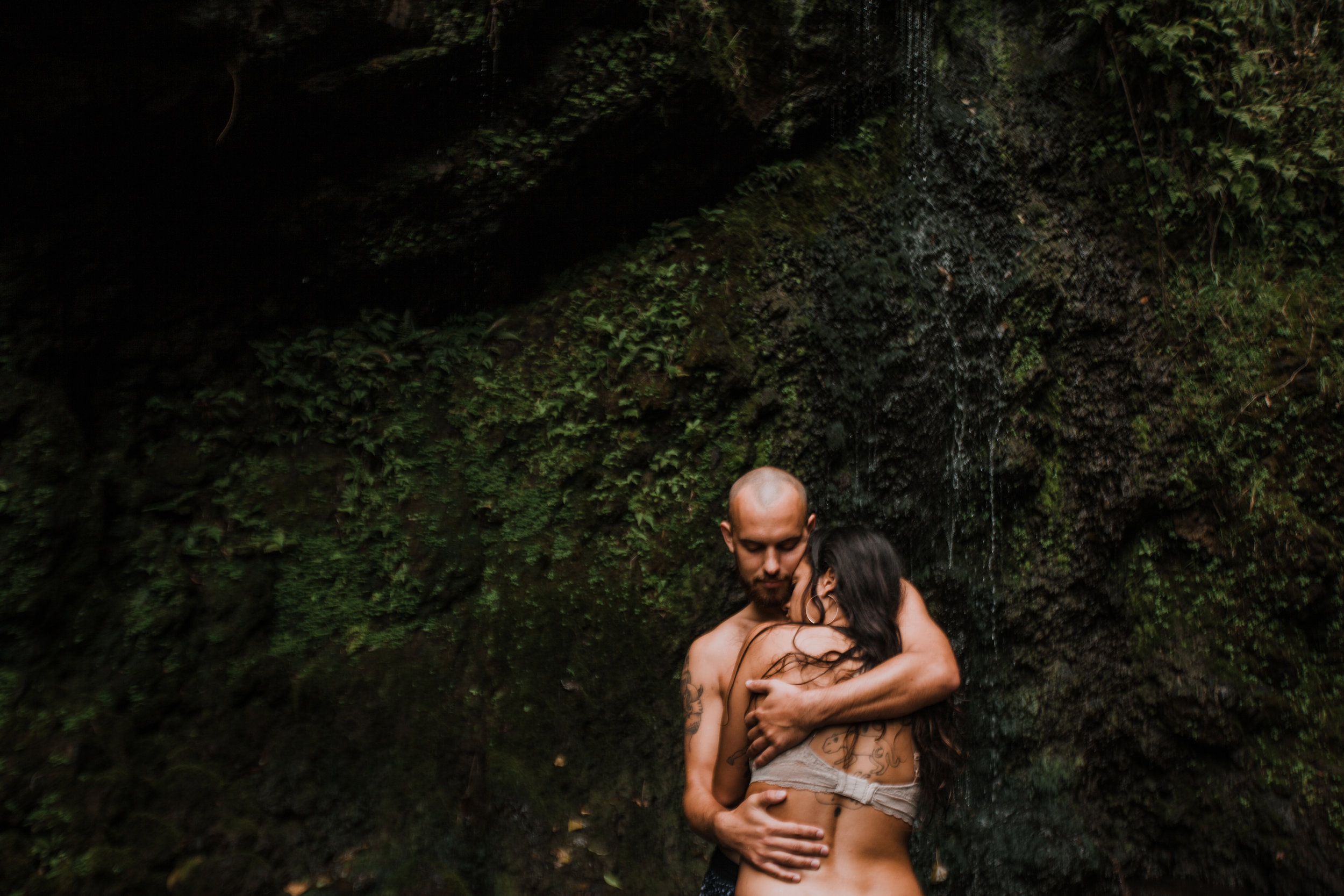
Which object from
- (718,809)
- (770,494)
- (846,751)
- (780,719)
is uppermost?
(770,494)

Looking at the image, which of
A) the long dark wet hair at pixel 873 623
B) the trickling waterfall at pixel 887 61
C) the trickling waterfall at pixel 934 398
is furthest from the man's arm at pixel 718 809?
the trickling waterfall at pixel 887 61

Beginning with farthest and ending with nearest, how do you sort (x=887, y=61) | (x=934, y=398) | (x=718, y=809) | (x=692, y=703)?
(x=887, y=61) < (x=934, y=398) < (x=692, y=703) < (x=718, y=809)

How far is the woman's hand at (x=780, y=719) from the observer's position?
2510 mm

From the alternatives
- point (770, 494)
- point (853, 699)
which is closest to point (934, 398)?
point (770, 494)

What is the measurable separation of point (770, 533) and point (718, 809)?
3.14 ft

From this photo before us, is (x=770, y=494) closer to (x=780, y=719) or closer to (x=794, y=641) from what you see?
(x=794, y=641)

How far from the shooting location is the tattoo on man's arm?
296 cm

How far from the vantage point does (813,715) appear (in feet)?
8.22

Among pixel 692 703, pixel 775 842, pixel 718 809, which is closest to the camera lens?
pixel 775 842

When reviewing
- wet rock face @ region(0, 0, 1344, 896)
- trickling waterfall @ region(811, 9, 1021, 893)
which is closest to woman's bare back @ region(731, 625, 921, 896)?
wet rock face @ region(0, 0, 1344, 896)

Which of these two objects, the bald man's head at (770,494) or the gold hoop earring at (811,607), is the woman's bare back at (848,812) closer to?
the gold hoop earring at (811,607)

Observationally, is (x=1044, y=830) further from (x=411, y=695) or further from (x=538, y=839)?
(x=411, y=695)

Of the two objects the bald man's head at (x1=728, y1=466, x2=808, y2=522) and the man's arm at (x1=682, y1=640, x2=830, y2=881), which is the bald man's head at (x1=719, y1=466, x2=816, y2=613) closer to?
the bald man's head at (x1=728, y1=466, x2=808, y2=522)

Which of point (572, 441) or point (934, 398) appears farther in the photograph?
point (934, 398)
